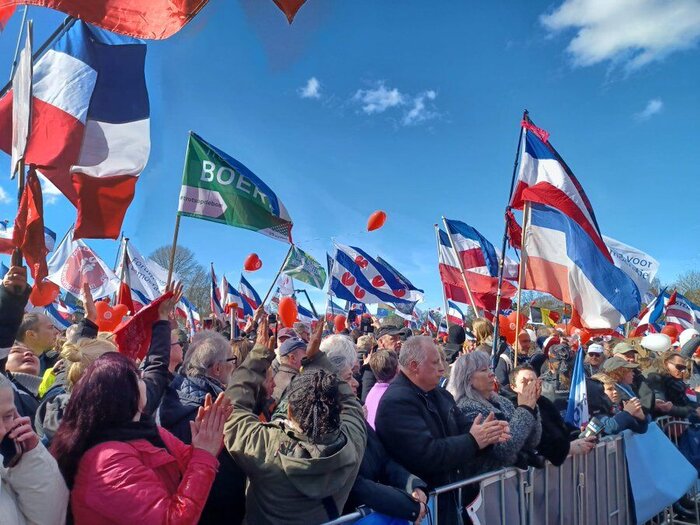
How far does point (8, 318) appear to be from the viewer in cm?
287

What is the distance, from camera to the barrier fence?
343 centimetres

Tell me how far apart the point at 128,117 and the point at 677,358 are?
21.7 ft

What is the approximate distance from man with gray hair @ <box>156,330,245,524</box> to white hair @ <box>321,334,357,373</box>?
2.57 ft

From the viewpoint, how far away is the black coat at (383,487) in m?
2.78

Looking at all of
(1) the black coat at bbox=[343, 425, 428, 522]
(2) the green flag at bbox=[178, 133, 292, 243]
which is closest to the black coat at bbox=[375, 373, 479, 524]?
(1) the black coat at bbox=[343, 425, 428, 522]

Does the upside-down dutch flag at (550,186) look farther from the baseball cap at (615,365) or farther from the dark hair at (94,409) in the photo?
the dark hair at (94,409)

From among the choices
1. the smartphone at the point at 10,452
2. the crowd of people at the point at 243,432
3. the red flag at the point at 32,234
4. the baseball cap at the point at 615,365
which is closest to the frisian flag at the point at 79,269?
the crowd of people at the point at 243,432

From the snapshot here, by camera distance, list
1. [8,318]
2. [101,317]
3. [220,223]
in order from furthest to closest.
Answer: [101,317], [220,223], [8,318]

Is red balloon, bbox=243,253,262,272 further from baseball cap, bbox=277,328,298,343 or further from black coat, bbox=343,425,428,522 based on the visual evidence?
black coat, bbox=343,425,428,522

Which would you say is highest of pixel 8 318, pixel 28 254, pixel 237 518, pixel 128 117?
pixel 128 117

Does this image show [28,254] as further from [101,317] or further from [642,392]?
[642,392]

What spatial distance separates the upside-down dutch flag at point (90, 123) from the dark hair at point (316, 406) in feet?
9.67

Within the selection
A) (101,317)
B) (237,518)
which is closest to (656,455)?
(237,518)

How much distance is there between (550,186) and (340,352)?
4230 mm
